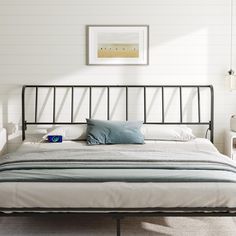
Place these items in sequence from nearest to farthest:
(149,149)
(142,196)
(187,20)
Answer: (142,196) → (149,149) → (187,20)

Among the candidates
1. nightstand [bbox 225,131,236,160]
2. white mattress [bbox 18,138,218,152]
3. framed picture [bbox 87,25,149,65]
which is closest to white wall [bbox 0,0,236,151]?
framed picture [bbox 87,25,149,65]

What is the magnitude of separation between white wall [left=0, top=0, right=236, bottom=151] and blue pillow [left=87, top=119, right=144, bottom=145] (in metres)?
0.74

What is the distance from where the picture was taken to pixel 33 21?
548 centimetres

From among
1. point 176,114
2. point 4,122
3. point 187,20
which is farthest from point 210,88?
point 4,122

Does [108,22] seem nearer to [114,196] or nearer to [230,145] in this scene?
[230,145]

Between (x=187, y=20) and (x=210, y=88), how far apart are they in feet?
2.74

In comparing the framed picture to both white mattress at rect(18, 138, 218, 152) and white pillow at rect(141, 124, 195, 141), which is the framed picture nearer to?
white pillow at rect(141, 124, 195, 141)

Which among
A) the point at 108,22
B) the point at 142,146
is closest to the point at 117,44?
the point at 108,22

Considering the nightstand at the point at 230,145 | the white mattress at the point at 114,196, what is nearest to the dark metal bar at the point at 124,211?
the white mattress at the point at 114,196

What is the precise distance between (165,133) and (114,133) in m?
0.58

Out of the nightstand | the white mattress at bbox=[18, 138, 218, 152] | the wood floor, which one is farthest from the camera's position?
the nightstand

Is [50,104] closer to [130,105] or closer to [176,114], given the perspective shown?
[130,105]

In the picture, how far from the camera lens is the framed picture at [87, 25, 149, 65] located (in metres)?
5.47

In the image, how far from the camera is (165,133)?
5.09 m
